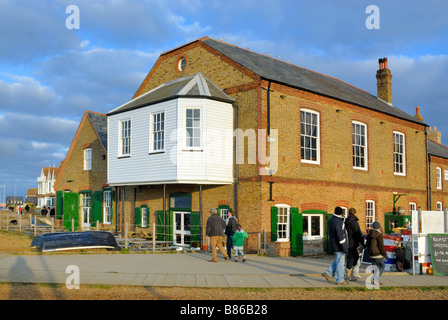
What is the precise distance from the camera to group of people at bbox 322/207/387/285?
989 centimetres

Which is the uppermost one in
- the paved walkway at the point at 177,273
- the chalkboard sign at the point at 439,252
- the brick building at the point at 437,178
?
the brick building at the point at 437,178

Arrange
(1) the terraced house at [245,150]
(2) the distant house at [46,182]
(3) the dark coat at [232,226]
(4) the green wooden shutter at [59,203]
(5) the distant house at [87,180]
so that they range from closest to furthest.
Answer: (3) the dark coat at [232,226], (1) the terraced house at [245,150], (5) the distant house at [87,180], (4) the green wooden shutter at [59,203], (2) the distant house at [46,182]

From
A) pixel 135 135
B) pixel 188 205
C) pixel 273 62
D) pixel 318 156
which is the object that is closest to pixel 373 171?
pixel 318 156

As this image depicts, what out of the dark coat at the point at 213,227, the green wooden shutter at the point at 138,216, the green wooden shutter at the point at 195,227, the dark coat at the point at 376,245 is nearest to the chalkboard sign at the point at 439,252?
the dark coat at the point at 376,245

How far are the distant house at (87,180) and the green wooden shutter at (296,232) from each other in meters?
11.9

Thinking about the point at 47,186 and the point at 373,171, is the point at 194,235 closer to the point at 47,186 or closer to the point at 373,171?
the point at 373,171

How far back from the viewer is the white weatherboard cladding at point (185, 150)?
17.6m

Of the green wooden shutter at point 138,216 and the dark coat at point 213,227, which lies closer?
the dark coat at point 213,227

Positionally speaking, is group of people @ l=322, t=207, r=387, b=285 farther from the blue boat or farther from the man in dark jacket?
the blue boat

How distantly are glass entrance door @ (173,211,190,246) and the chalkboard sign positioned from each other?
11.1 m

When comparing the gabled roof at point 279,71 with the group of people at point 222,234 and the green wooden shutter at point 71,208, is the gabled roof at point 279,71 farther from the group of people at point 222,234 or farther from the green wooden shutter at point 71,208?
the green wooden shutter at point 71,208

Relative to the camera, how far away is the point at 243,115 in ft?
60.5

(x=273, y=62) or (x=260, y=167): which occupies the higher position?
(x=273, y=62)
